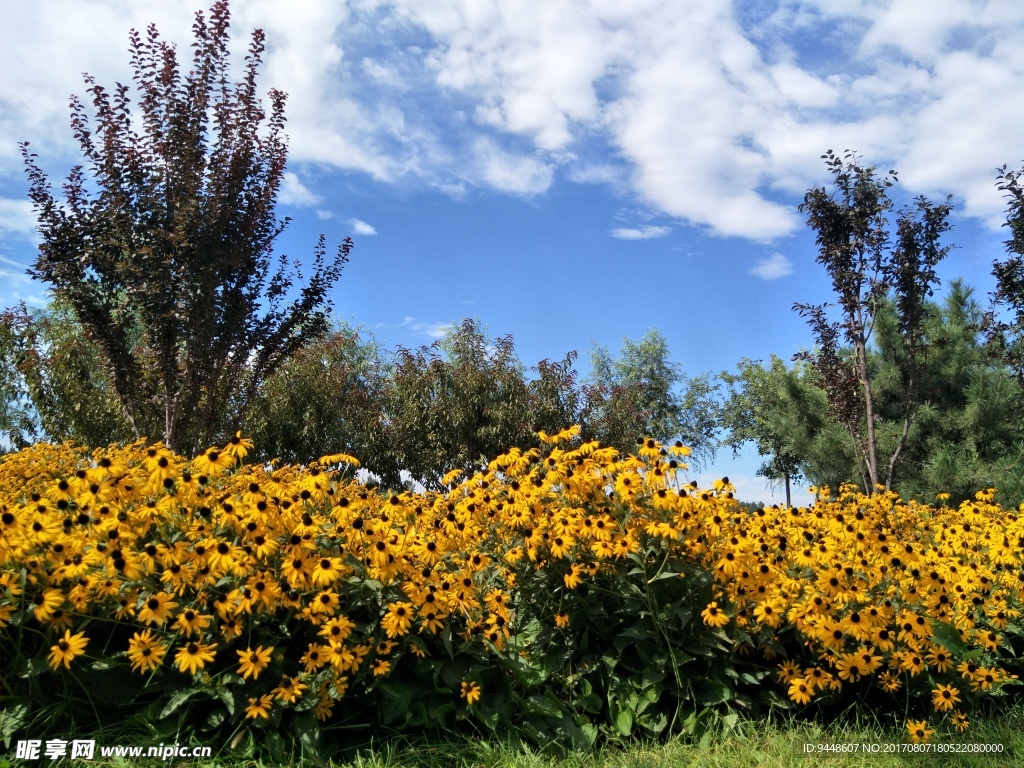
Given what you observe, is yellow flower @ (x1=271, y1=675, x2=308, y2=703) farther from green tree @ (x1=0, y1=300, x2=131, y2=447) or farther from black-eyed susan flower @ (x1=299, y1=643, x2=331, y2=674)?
green tree @ (x1=0, y1=300, x2=131, y2=447)

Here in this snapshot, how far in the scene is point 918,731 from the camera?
12.3ft

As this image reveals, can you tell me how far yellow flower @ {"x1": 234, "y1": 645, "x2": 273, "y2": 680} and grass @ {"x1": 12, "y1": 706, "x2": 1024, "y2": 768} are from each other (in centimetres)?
34

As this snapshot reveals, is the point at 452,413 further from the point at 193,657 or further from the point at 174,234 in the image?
the point at 193,657

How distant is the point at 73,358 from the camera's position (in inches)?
562

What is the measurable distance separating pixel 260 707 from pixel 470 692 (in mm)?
815

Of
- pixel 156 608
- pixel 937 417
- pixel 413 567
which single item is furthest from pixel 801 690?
pixel 937 417

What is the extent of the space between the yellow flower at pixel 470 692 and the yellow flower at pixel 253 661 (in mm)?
789

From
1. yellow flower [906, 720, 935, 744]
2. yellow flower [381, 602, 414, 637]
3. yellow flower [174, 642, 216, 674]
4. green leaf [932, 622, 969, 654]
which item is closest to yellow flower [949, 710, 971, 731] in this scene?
yellow flower [906, 720, 935, 744]

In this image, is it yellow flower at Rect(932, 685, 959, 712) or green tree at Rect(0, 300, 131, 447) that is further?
green tree at Rect(0, 300, 131, 447)

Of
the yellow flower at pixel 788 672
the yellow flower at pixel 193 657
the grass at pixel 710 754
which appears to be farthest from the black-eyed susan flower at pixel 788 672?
the yellow flower at pixel 193 657

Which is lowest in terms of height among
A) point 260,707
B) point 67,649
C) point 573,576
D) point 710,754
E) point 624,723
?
point 710,754

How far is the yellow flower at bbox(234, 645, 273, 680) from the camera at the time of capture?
3.02 meters

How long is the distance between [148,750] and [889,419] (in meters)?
18.3

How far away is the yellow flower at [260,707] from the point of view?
3.02 m
